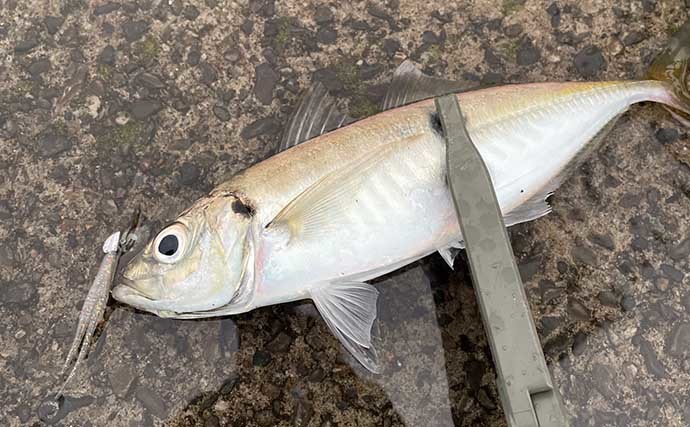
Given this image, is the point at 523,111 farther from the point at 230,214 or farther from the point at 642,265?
the point at 230,214

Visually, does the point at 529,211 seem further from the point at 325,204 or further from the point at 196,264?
the point at 196,264

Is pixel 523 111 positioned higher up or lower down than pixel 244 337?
higher up

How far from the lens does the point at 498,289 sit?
2072mm

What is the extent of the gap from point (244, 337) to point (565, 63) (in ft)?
6.19

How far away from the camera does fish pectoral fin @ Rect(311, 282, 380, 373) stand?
7.71ft

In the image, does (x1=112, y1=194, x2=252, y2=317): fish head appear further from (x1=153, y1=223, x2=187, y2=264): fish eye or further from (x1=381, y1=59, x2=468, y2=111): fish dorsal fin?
(x1=381, y1=59, x2=468, y2=111): fish dorsal fin

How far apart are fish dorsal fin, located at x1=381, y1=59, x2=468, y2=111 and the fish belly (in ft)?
0.56

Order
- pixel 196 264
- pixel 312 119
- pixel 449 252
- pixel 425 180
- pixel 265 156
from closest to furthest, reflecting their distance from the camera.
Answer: pixel 196 264 → pixel 425 180 → pixel 449 252 → pixel 312 119 → pixel 265 156

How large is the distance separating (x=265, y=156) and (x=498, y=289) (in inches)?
48.7

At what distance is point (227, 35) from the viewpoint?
2.96 m

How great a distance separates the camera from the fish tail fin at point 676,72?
105 inches

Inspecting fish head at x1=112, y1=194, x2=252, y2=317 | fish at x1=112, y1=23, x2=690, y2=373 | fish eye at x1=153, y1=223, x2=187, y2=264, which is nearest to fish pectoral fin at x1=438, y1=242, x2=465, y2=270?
fish at x1=112, y1=23, x2=690, y2=373

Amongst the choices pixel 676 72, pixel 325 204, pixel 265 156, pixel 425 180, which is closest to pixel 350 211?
pixel 325 204

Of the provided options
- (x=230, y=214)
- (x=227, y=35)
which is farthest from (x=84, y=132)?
(x=230, y=214)
